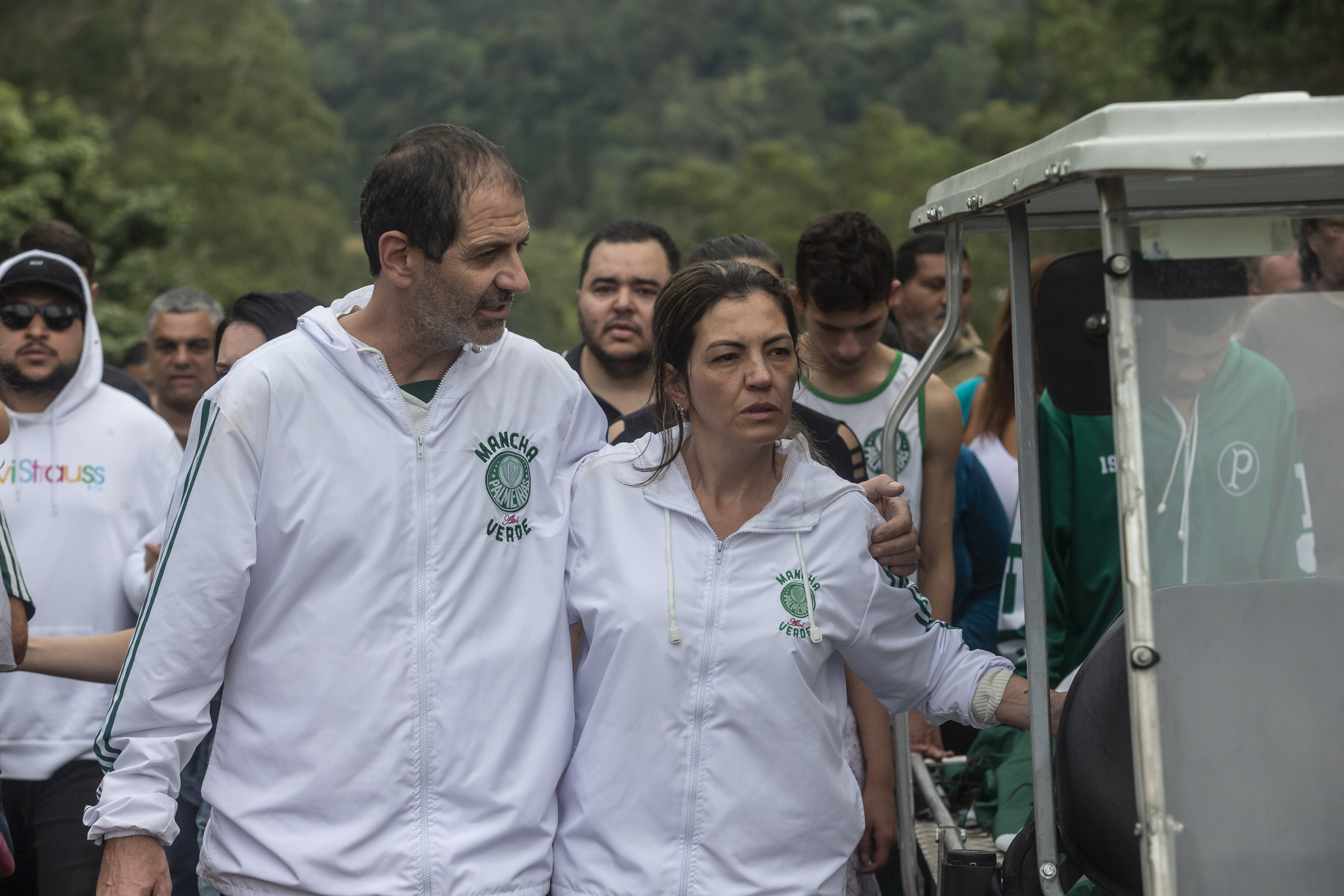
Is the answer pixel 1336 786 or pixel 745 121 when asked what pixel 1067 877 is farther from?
pixel 745 121

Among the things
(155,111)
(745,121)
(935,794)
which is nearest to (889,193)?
(155,111)

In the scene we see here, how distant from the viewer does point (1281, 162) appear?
6.99 ft

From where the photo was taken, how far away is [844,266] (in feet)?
13.9

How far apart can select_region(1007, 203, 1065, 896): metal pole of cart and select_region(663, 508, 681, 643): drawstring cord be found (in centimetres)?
66

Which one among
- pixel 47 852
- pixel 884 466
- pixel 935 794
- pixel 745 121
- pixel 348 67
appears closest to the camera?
pixel 884 466

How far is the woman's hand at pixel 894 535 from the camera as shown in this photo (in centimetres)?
291

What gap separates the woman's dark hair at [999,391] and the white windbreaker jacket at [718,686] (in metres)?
1.44

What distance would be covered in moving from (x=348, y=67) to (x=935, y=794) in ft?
387

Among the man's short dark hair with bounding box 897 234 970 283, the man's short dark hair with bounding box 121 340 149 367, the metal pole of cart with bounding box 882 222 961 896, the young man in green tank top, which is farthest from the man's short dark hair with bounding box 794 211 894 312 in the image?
the man's short dark hair with bounding box 121 340 149 367

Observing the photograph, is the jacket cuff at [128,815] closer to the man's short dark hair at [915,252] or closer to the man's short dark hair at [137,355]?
the man's short dark hair at [915,252]

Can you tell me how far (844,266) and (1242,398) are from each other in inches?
77.2

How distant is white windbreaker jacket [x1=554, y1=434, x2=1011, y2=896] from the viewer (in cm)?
271

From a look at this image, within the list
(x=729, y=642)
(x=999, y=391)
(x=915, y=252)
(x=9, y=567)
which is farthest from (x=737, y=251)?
(x=915, y=252)

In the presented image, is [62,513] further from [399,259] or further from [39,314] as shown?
[399,259]
